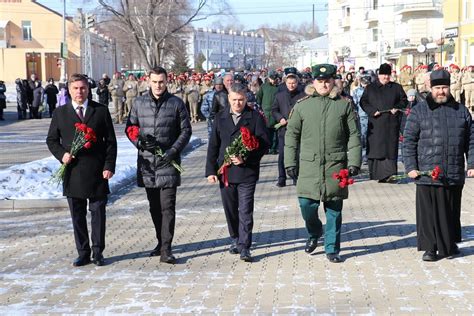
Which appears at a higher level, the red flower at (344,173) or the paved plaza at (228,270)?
the red flower at (344,173)

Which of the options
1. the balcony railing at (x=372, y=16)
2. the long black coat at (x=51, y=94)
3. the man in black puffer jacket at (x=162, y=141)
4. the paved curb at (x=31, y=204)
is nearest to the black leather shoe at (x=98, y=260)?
the man in black puffer jacket at (x=162, y=141)

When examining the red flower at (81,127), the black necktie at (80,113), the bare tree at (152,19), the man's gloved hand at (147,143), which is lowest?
the man's gloved hand at (147,143)

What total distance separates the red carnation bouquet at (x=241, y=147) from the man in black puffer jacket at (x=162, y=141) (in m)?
0.44

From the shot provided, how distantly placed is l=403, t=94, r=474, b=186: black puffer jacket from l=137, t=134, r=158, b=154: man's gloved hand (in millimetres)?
2470

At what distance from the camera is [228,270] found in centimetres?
784

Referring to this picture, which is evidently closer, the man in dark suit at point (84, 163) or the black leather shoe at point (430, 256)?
the man in dark suit at point (84, 163)

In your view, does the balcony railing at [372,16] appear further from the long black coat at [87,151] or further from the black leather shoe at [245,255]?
the long black coat at [87,151]

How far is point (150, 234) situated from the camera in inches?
381

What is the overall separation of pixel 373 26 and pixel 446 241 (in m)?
76.0

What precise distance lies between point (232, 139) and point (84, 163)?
57.5 inches

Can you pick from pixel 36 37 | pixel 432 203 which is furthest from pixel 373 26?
pixel 432 203

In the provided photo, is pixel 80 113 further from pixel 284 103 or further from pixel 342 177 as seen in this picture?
pixel 284 103

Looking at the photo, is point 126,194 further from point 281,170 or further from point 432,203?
point 432,203

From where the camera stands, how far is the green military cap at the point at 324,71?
7.96m
